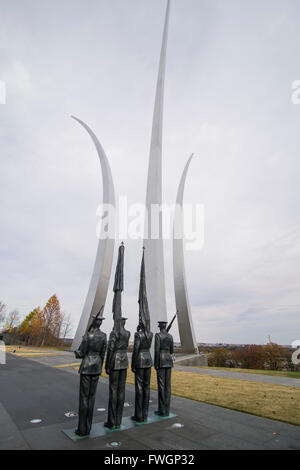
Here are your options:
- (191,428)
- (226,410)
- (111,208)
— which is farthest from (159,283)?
(191,428)

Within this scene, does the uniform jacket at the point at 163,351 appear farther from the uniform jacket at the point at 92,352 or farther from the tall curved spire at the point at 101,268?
the tall curved spire at the point at 101,268

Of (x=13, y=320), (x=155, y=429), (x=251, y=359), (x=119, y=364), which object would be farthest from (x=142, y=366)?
(x=13, y=320)

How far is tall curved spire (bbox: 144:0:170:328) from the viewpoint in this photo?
15.6 meters

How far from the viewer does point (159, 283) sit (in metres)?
16.0

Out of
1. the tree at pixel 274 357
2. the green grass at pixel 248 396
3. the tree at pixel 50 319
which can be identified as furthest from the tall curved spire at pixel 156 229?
the tree at pixel 50 319

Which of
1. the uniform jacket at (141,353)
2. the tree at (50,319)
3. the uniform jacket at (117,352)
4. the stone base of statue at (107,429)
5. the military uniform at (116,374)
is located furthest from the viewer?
the tree at (50,319)

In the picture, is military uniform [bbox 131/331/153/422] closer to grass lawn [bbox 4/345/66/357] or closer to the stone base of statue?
the stone base of statue

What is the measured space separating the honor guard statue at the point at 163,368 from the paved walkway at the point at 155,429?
0.32m

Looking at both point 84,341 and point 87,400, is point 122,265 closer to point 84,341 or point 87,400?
point 84,341

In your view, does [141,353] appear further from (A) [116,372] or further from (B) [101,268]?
(B) [101,268]

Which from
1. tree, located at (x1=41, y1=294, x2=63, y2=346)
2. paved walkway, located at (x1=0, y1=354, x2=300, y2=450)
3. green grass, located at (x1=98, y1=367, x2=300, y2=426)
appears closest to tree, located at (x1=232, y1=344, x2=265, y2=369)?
green grass, located at (x1=98, y1=367, x2=300, y2=426)

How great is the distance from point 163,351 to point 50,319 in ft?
125

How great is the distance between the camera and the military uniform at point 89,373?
12.5ft
